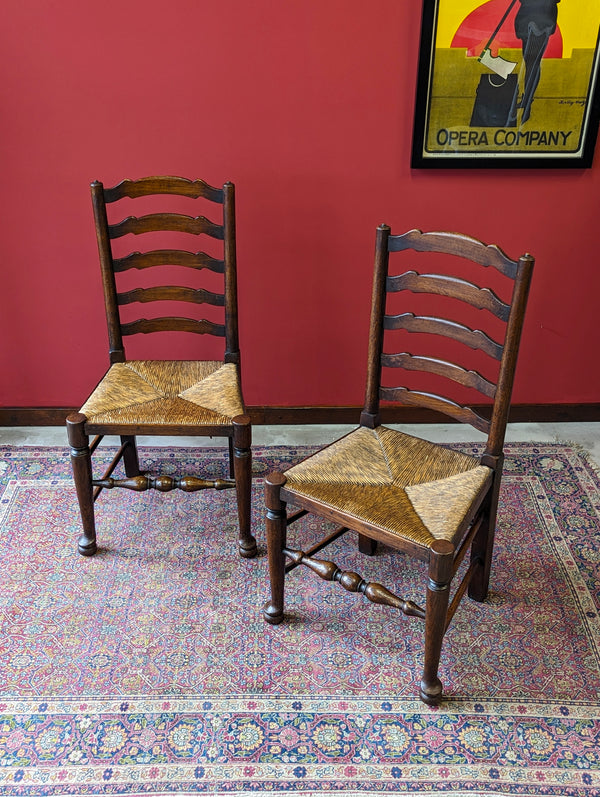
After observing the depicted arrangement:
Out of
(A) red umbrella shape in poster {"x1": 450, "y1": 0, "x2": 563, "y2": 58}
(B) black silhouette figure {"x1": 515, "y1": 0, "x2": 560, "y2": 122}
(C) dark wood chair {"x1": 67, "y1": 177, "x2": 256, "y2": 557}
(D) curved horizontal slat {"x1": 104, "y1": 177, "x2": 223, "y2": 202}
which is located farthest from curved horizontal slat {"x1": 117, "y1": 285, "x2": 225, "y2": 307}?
(B) black silhouette figure {"x1": 515, "y1": 0, "x2": 560, "y2": 122}

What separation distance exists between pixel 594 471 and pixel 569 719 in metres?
1.18

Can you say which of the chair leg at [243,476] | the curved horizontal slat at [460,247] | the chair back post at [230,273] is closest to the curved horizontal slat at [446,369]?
the curved horizontal slat at [460,247]

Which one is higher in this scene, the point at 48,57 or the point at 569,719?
the point at 48,57

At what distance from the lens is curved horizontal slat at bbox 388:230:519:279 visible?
179cm

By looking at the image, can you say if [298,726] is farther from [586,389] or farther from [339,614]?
[586,389]

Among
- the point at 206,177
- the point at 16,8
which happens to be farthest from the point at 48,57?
the point at 206,177

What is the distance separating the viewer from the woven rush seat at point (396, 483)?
1772 millimetres

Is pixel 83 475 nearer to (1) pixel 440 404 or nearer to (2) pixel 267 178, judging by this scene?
(1) pixel 440 404

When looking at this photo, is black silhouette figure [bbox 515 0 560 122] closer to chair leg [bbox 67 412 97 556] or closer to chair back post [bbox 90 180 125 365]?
chair back post [bbox 90 180 125 365]

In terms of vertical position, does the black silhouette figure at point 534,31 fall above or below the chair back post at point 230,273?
above

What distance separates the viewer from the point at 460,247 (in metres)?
1.87

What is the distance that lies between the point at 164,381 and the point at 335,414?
0.90 metres

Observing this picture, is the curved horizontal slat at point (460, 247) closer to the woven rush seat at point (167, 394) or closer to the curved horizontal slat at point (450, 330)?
the curved horizontal slat at point (450, 330)

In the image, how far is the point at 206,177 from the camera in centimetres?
267
